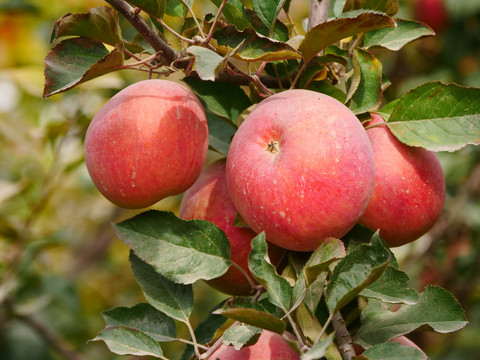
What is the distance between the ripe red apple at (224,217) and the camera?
2.70 ft

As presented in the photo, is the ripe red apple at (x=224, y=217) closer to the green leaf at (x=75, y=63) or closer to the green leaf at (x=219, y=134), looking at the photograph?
the green leaf at (x=219, y=134)

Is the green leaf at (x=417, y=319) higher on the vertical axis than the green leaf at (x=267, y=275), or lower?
lower

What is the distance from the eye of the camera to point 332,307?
644 millimetres

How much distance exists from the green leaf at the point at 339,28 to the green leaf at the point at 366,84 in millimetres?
90

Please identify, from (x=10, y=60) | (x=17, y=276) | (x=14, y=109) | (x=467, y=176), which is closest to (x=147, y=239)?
(x=17, y=276)

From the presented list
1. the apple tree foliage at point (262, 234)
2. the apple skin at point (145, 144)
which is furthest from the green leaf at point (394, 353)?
the apple skin at point (145, 144)

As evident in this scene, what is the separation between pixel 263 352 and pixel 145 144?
30 cm

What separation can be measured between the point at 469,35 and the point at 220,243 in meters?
1.85

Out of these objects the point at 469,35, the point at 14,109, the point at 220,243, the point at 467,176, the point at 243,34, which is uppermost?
the point at 243,34

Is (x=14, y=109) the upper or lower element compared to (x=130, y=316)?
lower

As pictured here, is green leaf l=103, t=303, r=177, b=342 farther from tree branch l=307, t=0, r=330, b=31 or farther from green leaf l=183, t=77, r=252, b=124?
tree branch l=307, t=0, r=330, b=31

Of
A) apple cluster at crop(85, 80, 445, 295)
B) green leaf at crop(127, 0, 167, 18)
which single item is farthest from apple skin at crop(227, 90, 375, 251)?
green leaf at crop(127, 0, 167, 18)

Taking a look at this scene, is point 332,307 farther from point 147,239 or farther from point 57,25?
point 57,25

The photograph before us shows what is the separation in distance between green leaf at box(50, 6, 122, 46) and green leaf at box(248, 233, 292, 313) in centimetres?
32
